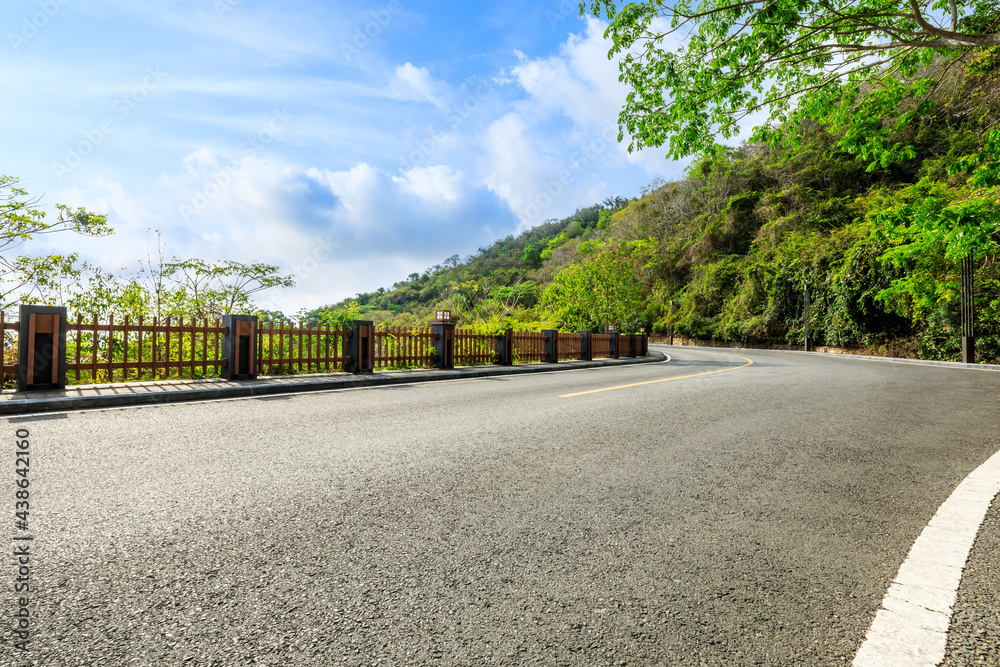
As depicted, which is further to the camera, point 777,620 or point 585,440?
point 585,440

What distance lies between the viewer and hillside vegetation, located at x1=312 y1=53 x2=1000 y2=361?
17.0 metres

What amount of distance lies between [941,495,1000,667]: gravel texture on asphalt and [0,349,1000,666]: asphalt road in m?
0.25

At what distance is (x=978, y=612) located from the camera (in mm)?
1953

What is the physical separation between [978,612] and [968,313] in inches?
1042

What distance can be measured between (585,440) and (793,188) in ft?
154

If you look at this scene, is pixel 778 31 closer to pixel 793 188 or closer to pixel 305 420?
pixel 305 420

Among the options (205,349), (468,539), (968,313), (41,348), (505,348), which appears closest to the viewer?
(468,539)

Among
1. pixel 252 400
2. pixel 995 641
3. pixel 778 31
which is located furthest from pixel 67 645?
pixel 778 31

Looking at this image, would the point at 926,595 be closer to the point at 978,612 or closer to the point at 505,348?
the point at 978,612

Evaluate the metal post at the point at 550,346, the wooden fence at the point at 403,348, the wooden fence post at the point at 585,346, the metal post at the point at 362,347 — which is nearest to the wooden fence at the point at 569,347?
the wooden fence post at the point at 585,346

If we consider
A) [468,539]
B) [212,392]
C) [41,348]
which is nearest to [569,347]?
[212,392]

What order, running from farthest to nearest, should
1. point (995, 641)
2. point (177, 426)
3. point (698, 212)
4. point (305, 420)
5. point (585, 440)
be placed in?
1. point (698, 212)
2. point (305, 420)
3. point (177, 426)
4. point (585, 440)
5. point (995, 641)

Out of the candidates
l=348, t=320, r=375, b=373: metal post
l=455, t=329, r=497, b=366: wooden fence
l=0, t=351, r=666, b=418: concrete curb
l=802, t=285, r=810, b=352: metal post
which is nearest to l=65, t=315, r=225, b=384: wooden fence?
l=0, t=351, r=666, b=418: concrete curb

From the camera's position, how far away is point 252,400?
758cm
